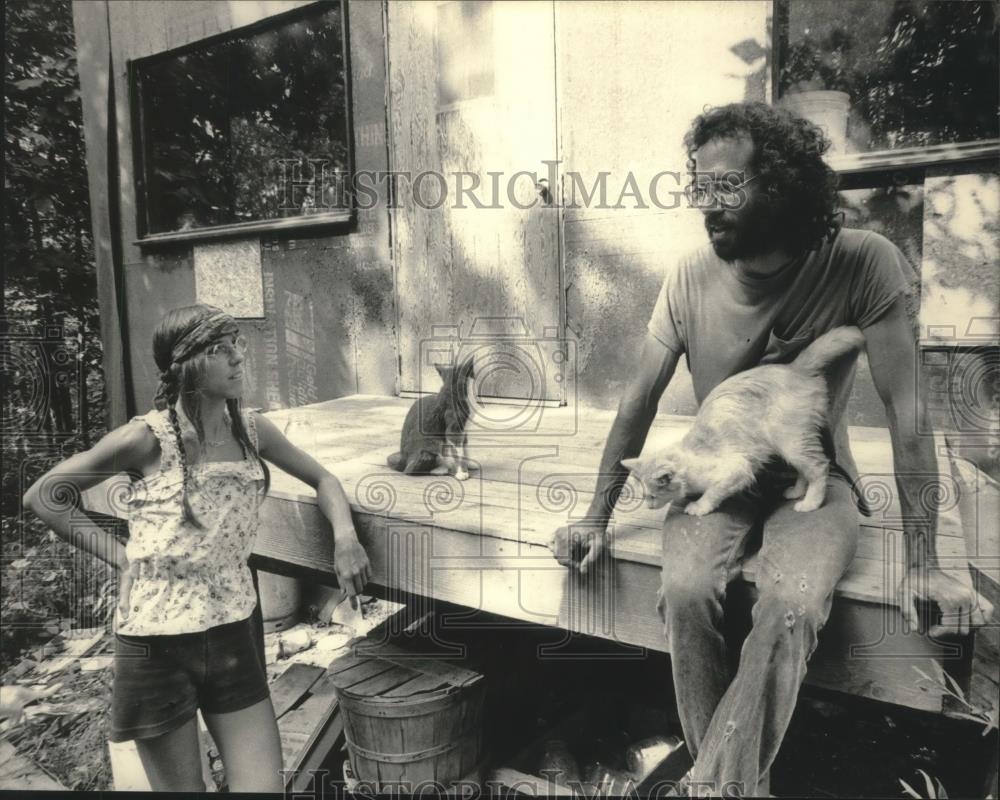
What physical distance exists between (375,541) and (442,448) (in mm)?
372

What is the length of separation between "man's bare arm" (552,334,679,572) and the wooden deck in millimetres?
53

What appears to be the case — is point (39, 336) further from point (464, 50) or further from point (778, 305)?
point (778, 305)

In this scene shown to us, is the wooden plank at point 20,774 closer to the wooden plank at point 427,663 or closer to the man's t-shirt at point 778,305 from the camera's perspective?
the wooden plank at point 427,663

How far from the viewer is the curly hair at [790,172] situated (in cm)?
142

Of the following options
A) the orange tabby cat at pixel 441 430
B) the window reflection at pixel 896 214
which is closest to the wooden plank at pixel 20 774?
the orange tabby cat at pixel 441 430

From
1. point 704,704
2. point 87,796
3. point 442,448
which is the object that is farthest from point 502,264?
point 87,796

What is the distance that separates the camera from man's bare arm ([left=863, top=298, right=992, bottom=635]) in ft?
4.39

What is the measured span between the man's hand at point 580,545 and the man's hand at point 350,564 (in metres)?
0.54

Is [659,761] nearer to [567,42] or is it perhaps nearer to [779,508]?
[779,508]

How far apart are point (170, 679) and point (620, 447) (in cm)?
117

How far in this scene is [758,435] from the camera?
4.69ft

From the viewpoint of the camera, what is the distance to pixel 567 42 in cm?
195

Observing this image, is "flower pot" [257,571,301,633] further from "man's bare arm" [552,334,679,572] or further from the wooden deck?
"man's bare arm" [552,334,679,572]

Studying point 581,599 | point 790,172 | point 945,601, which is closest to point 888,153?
point 790,172
